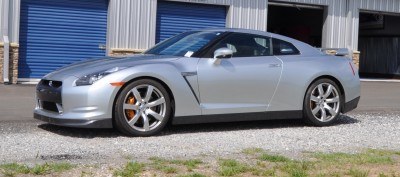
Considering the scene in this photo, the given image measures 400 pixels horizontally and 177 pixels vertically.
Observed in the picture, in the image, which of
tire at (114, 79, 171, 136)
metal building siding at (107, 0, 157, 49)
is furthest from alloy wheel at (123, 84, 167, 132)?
metal building siding at (107, 0, 157, 49)

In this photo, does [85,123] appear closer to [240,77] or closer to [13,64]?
[240,77]

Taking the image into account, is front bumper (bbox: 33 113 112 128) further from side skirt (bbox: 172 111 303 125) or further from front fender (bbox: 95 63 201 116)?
side skirt (bbox: 172 111 303 125)

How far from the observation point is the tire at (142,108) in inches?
294

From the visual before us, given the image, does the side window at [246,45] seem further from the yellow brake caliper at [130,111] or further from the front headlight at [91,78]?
the front headlight at [91,78]

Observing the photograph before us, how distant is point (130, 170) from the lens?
5496 mm

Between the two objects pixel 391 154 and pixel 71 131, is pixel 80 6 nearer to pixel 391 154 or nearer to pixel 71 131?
pixel 71 131

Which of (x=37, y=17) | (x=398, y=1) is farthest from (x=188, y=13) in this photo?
(x=398, y=1)

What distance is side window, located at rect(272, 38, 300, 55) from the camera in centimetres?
884

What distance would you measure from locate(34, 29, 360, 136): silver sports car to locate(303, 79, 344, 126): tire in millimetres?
14

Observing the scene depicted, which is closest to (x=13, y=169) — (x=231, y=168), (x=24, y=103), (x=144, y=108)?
(x=231, y=168)

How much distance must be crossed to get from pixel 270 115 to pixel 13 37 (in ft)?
31.9

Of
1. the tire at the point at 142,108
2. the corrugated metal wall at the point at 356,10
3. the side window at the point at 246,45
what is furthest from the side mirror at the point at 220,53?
the corrugated metal wall at the point at 356,10

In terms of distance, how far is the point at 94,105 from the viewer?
24.0 ft

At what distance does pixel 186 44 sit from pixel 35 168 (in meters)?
3.55
